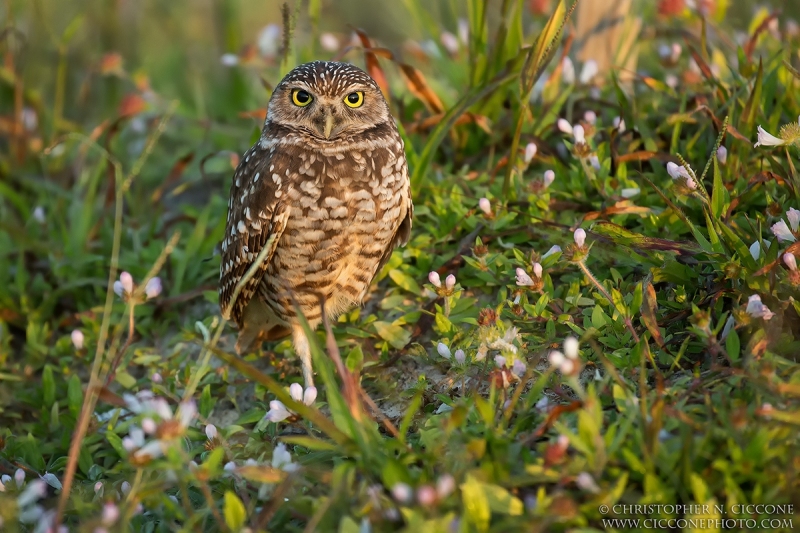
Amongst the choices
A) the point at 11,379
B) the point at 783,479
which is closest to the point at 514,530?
the point at 783,479

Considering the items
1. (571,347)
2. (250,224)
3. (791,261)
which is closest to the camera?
(571,347)

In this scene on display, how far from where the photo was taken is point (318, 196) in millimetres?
3605

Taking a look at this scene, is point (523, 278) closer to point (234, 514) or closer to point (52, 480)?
point (234, 514)

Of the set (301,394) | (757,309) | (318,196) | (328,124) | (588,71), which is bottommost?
(301,394)

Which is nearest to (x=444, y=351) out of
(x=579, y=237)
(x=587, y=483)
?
(x=579, y=237)

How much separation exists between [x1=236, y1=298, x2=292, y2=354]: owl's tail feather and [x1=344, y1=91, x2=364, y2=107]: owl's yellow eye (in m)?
1.06

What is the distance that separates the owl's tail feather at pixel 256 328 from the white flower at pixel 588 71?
7.29 ft

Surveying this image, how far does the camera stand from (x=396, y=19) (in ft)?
28.5

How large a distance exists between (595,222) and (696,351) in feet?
2.65

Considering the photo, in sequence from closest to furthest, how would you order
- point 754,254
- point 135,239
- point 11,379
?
A: point 754,254, point 11,379, point 135,239

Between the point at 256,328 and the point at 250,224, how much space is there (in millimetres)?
703

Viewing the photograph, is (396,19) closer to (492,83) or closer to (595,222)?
(492,83)

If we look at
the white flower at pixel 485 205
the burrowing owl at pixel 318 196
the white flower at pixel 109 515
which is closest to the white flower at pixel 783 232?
the white flower at pixel 485 205

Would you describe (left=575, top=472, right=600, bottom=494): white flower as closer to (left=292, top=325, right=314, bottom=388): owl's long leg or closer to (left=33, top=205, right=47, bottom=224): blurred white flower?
(left=292, top=325, right=314, bottom=388): owl's long leg
